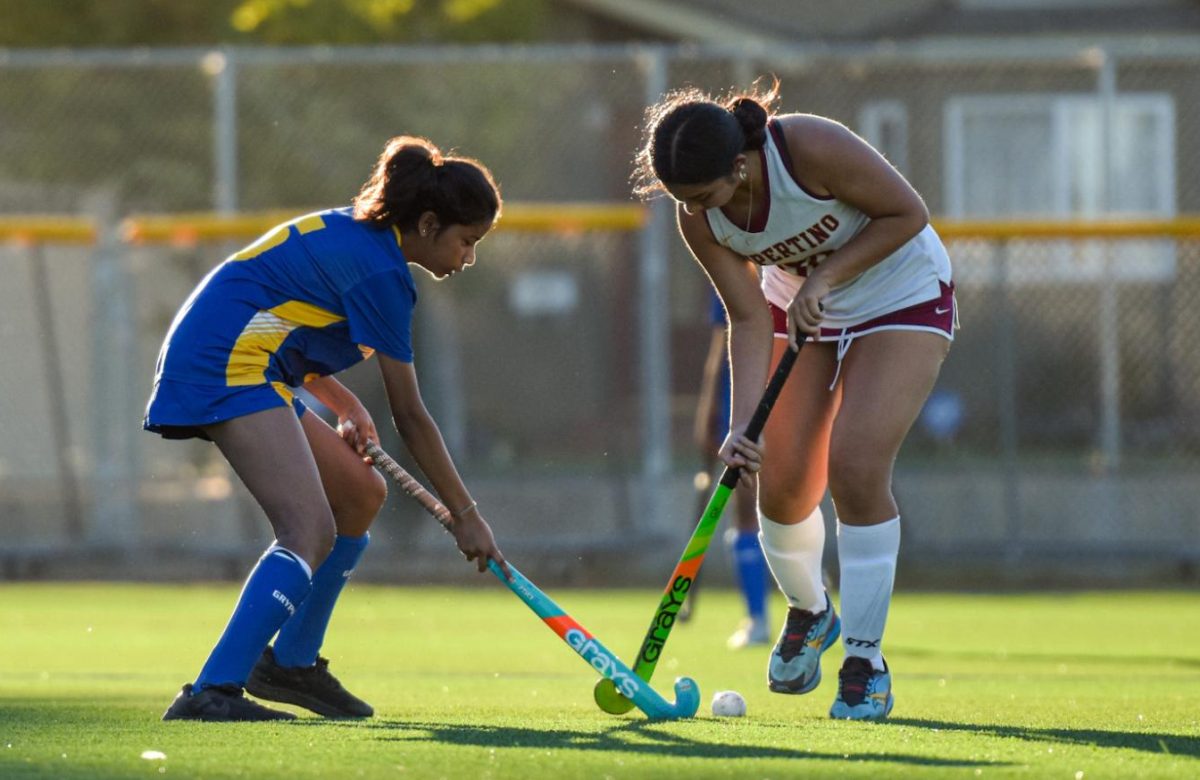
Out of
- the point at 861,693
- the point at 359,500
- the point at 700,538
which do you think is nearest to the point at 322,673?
the point at 359,500

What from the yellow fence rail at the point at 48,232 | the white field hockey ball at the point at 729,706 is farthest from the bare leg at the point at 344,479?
the yellow fence rail at the point at 48,232

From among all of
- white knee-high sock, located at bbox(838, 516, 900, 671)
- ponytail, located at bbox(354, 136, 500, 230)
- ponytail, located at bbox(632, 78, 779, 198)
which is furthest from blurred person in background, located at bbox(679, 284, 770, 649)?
ponytail, located at bbox(354, 136, 500, 230)

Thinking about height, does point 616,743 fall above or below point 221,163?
below

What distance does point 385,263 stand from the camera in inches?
208

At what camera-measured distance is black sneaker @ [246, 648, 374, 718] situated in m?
5.73

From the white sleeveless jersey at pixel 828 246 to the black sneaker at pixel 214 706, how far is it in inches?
73.6

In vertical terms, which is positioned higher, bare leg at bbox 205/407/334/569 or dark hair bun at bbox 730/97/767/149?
dark hair bun at bbox 730/97/767/149

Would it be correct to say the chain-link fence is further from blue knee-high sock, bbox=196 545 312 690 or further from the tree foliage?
blue knee-high sock, bbox=196 545 312 690

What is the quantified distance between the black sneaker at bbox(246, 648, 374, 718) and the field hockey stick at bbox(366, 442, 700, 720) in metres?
0.61

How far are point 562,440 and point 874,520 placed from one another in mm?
7374

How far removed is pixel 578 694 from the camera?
21.6ft

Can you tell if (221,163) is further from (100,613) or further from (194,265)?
(100,613)

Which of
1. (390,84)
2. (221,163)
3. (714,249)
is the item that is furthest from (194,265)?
(714,249)

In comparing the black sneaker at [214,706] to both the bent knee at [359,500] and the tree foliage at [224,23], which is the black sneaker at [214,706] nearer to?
the bent knee at [359,500]
